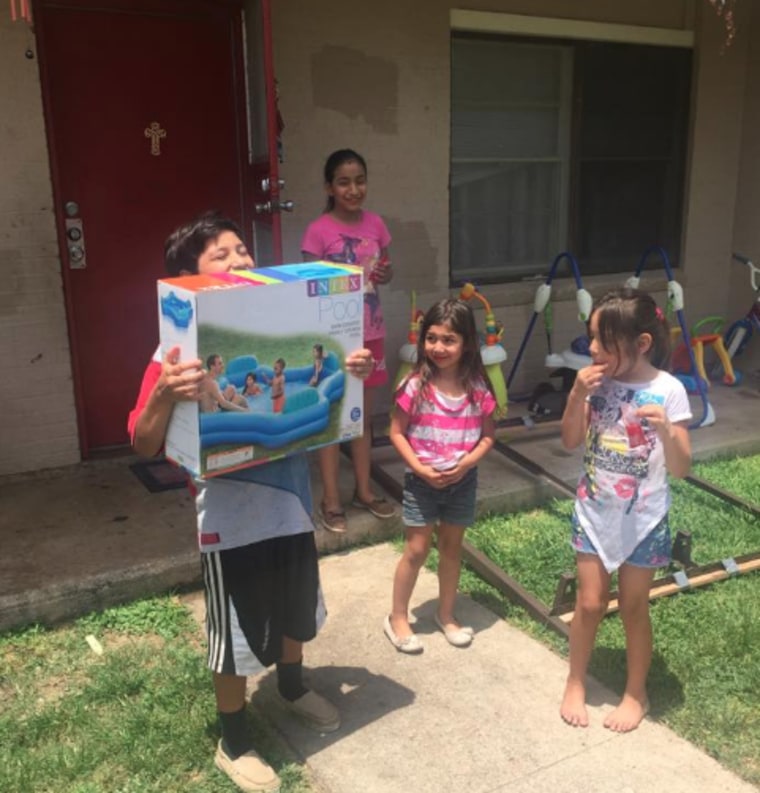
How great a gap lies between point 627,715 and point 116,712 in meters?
1.62

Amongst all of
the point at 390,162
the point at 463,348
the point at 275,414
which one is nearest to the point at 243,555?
the point at 275,414

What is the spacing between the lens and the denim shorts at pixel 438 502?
10.0 ft

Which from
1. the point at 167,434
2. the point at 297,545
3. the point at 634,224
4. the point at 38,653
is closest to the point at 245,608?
the point at 297,545

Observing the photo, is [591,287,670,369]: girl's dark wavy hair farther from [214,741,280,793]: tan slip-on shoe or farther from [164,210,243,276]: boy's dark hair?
[214,741,280,793]: tan slip-on shoe

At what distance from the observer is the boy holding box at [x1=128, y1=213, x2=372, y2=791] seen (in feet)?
7.54

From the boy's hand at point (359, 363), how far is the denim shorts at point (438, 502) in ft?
2.56

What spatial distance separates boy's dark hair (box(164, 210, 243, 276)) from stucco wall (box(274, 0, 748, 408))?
2654 mm

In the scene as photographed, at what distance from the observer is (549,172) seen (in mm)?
6168

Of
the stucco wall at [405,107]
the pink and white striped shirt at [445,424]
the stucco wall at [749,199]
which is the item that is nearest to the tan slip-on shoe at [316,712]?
the pink and white striped shirt at [445,424]

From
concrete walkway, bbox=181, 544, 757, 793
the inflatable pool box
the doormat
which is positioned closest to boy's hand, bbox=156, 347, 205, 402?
the inflatable pool box

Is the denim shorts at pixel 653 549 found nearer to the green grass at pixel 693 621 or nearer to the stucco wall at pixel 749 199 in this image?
the green grass at pixel 693 621

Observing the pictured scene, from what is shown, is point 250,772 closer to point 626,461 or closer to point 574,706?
point 574,706

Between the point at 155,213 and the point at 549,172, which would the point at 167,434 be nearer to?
Result: the point at 155,213

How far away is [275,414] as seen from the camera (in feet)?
7.15
